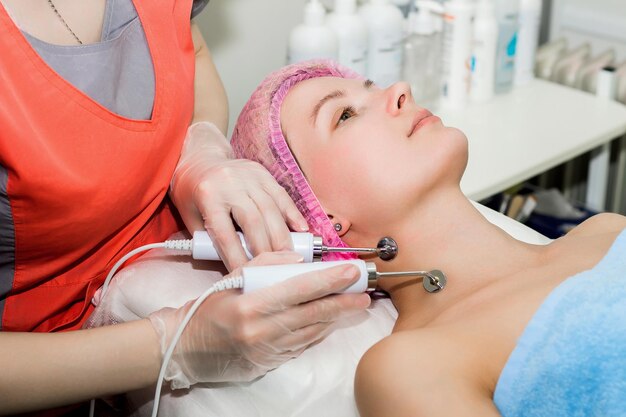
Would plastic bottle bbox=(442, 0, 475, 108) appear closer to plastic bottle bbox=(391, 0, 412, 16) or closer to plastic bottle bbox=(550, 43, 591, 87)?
plastic bottle bbox=(391, 0, 412, 16)

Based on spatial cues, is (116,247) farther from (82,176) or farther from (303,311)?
(303,311)

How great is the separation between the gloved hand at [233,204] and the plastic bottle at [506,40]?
1.09 m

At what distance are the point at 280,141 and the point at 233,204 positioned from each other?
0.57 ft

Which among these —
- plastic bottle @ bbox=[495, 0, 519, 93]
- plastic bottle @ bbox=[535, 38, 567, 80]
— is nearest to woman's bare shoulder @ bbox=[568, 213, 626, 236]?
plastic bottle @ bbox=[495, 0, 519, 93]

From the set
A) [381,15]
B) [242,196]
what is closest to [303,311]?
[242,196]

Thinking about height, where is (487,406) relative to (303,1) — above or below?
below

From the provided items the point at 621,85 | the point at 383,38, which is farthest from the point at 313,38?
the point at 621,85

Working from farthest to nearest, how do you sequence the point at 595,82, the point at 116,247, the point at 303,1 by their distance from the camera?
the point at 595,82 < the point at 303,1 < the point at 116,247

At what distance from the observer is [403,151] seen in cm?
123

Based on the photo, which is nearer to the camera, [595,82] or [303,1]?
[303,1]

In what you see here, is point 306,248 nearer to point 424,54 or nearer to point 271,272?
point 271,272

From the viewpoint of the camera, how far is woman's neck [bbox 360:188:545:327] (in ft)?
3.94

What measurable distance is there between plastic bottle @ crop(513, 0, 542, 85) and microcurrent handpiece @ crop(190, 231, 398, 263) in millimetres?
1169

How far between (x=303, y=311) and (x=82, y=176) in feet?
1.25
